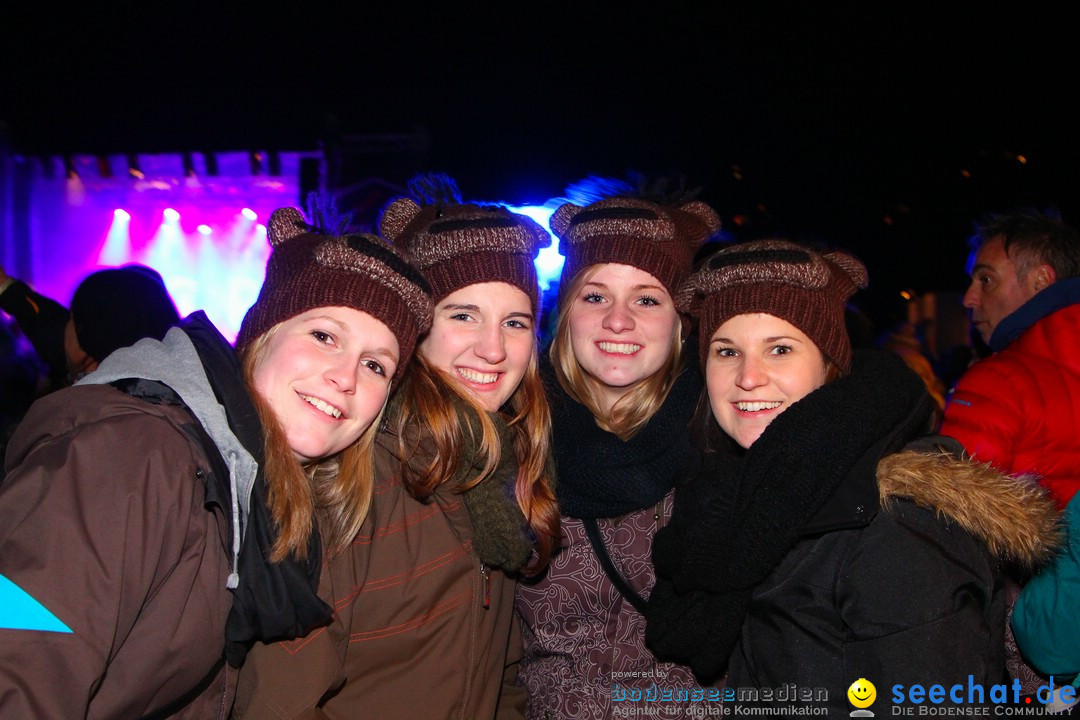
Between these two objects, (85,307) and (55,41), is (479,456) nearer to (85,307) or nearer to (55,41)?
(85,307)

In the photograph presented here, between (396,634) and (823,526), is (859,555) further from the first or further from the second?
(396,634)

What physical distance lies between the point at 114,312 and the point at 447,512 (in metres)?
2.17

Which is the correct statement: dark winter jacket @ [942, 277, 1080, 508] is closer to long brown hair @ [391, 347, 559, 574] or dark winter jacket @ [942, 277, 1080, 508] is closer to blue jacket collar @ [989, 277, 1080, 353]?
blue jacket collar @ [989, 277, 1080, 353]

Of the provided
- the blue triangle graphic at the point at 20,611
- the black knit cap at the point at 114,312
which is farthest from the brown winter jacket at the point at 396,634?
the black knit cap at the point at 114,312

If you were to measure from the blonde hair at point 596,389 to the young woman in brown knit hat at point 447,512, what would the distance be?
19 centimetres

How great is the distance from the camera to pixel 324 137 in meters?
10.7

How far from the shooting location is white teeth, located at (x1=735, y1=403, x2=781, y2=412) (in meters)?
2.35

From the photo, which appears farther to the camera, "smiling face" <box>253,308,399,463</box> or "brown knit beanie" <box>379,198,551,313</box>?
"brown knit beanie" <box>379,198,551,313</box>

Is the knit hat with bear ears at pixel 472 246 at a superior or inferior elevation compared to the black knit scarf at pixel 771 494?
superior

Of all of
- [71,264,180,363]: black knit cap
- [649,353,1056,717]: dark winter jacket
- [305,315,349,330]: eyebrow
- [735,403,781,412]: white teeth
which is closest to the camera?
[649,353,1056,717]: dark winter jacket

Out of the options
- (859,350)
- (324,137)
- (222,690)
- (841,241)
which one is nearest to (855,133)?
(841,241)

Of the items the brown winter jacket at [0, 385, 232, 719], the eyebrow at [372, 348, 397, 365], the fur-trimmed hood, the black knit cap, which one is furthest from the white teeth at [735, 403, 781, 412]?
the black knit cap

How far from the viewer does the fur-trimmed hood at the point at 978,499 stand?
194cm

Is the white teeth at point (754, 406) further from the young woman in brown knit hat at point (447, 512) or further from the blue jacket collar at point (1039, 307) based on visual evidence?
the blue jacket collar at point (1039, 307)
